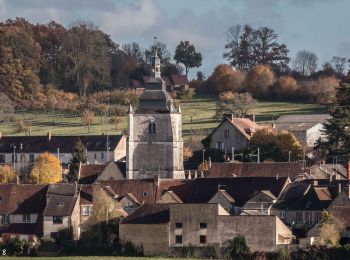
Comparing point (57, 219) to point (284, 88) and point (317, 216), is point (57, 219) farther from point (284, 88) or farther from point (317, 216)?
point (284, 88)

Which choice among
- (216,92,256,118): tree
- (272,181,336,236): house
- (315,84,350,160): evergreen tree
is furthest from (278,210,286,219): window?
(216,92,256,118): tree

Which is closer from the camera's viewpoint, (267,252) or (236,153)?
(267,252)

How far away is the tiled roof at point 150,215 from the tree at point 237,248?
3.71 metres

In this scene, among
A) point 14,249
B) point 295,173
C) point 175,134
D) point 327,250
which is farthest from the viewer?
point 175,134

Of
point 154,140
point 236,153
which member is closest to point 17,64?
point 236,153

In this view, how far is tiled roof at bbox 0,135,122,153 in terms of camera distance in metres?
113

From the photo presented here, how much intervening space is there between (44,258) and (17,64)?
74.7 meters

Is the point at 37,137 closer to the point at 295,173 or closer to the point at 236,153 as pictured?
the point at 236,153

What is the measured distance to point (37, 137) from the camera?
115 m

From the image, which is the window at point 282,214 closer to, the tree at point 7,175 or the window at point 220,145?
the tree at point 7,175

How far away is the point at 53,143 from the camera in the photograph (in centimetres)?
11362

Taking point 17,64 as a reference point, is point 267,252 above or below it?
below

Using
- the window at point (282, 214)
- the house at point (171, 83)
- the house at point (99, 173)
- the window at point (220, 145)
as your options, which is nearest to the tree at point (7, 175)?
the house at point (99, 173)

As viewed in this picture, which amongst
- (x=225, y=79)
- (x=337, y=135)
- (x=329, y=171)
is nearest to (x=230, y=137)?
(x=337, y=135)
